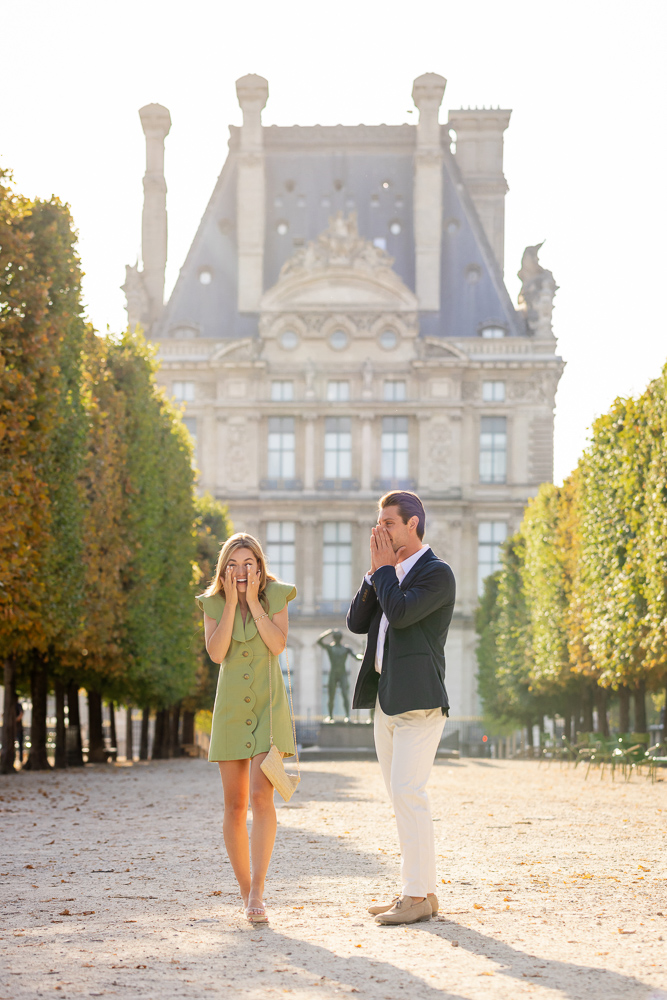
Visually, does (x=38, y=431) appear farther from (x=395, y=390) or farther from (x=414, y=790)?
(x=395, y=390)

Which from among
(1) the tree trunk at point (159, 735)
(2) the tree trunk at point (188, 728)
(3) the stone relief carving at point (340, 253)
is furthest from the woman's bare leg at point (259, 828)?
(3) the stone relief carving at point (340, 253)

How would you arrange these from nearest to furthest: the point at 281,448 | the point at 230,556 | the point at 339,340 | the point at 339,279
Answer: the point at 230,556 < the point at 339,279 < the point at 339,340 < the point at 281,448

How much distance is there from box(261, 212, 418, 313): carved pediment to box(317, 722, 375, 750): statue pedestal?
2941cm

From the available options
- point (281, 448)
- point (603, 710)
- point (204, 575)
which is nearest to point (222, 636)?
point (603, 710)

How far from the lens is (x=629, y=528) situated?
25969 millimetres

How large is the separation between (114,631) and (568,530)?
Answer: 15622 millimetres

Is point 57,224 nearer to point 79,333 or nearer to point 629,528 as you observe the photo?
point 79,333

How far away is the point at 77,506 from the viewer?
21984 mm

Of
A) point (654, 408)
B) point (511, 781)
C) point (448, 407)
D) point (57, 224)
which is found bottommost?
point (511, 781)

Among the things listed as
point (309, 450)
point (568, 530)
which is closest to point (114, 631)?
point (568, 530)

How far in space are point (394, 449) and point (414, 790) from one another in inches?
2261

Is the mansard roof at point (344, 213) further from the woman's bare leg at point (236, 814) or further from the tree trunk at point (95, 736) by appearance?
A: the woman's bare leg at point (236, 814)

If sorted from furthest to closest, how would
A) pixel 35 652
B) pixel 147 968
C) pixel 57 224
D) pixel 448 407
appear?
pixel 448 407 → pixel 35 652 → pixel 57 224 → pixel 147 968

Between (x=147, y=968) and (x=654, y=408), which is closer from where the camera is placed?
(x=147, y=968)
